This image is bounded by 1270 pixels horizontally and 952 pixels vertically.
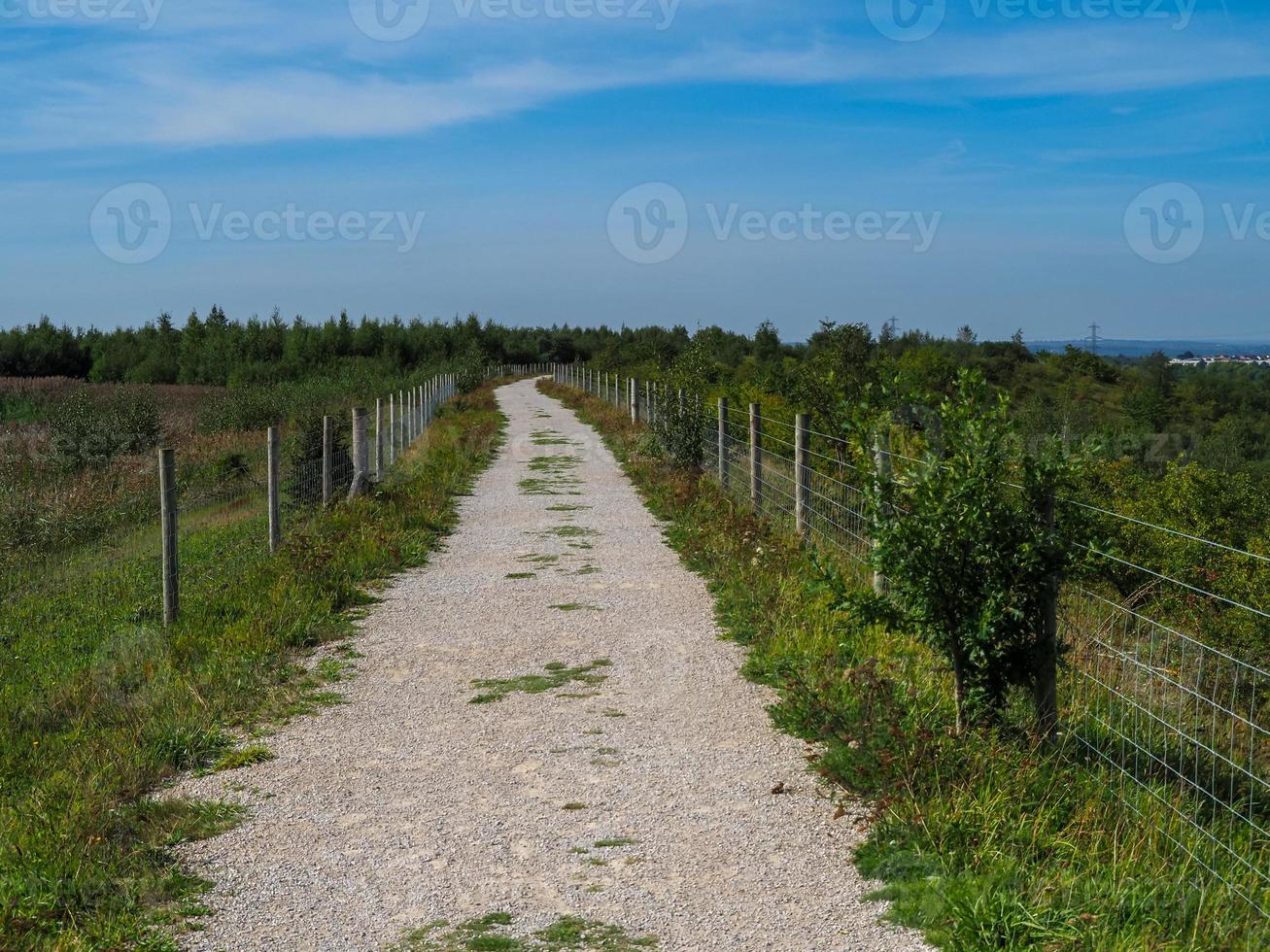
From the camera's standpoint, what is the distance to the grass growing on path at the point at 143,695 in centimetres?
411

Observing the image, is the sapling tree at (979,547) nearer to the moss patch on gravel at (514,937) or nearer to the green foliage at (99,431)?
the moss patch on gravel at (514,937)

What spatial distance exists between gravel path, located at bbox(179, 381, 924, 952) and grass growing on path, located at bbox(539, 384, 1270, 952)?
21 centimetres

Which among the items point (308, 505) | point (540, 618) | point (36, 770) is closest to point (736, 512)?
→ point (540, 618)

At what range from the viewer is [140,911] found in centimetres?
401

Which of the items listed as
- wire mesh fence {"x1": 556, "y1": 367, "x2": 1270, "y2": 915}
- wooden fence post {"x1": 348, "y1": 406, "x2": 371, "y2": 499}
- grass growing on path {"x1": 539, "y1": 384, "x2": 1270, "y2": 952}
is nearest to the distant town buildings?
wire mesh fence {"x1": 556, "y1": 367, "x2": 1270, "y2": 915}

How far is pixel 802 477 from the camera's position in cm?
1151

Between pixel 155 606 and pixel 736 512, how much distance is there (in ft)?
21.9

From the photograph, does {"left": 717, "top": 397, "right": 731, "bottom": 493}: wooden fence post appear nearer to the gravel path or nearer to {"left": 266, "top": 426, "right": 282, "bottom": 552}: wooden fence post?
{"left": 266, "top": 426, "right": 282, "bottom": 552}: wooden fence post

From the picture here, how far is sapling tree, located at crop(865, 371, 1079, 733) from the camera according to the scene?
5.14 metres

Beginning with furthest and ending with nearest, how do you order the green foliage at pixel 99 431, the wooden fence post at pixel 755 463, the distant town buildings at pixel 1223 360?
the distant town buildings at pixel 1223 360 → the green foliage at pixel 99 431 → the wooden fence post at pixel 755 463

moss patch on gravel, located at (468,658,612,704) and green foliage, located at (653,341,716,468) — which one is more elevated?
green foliage, located at (653,341,716,468)

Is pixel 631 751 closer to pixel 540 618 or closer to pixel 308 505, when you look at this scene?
pixel 540 618

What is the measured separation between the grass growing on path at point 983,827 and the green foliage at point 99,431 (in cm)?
2324

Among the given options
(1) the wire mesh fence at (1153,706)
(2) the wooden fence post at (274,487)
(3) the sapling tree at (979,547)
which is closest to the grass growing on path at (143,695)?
(2) the wooden fence post at (274,487)
